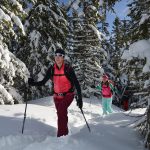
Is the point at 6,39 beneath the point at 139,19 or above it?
beneath

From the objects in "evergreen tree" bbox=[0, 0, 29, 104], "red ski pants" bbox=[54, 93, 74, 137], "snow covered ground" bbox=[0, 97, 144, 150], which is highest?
"evergreen tree" bbox=[0, 0, 29, 104]

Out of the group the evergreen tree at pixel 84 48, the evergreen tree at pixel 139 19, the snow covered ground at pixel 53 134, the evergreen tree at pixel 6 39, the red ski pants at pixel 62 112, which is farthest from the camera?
the evergreen tree at pixel 84 48

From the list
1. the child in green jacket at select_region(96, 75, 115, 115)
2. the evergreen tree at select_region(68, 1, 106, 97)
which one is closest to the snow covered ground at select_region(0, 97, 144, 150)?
the child in green jacket at select_region(96, 75, 115, 115)

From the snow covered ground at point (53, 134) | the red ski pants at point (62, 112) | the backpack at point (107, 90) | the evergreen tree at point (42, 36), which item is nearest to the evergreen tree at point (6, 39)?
the snow covered ground at point (53, 134)

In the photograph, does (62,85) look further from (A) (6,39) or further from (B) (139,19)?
(A) (6,39)

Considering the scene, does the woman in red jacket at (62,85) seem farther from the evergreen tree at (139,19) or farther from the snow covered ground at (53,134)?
the evergreen tree at (139,19)

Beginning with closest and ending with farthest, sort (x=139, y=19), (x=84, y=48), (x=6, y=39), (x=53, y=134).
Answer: (x=139, y=19)
(x=53, y=134)
(x=6, y=39)
(x=84, y=48)

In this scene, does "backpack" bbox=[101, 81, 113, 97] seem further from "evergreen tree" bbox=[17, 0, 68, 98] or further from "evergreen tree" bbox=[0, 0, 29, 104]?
"evergreen tree" bbox=[17, 0, 68, 98]

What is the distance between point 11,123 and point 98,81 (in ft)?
59.5

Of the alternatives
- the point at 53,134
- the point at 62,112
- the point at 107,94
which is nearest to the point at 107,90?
the point at 107,94

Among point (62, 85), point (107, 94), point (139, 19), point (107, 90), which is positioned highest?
point (139, 19)

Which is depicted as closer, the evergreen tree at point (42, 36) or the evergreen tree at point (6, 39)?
the evergreen tree at point (6, 39)

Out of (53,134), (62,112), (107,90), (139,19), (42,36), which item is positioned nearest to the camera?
(139,19)

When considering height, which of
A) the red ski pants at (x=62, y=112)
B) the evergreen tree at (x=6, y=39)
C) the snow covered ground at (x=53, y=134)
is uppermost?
the evergreen tree at (x=6, y=39)
